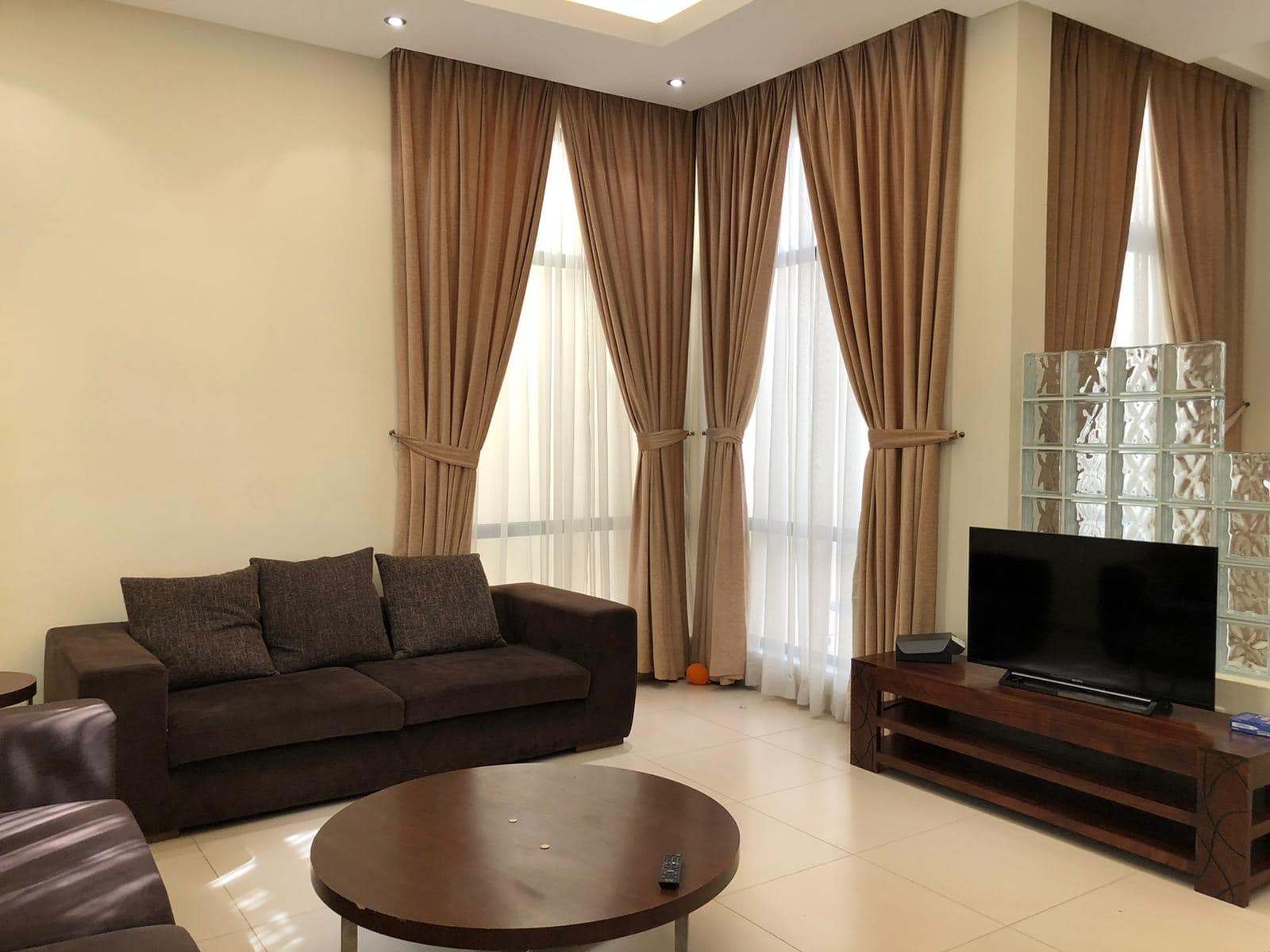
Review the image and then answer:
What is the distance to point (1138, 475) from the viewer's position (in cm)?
376

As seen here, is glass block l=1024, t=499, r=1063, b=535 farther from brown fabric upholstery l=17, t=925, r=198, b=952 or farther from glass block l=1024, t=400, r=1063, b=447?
brown fabric upholstery l=17, t=925, r=198, b=952

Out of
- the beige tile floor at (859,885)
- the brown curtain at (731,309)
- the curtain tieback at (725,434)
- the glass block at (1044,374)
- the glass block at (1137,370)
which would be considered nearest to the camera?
the beige tile floor at (859,885)

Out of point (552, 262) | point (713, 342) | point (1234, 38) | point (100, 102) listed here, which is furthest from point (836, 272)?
point (100, 102)

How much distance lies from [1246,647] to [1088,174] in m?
2.17

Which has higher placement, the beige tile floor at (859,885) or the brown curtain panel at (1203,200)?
the brown curtain panel at (1203,200)

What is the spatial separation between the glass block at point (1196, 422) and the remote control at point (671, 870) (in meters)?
2.39

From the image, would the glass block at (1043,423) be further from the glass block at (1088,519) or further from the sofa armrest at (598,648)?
the sofa armrest at (598,648)

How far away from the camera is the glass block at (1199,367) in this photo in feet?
11.4

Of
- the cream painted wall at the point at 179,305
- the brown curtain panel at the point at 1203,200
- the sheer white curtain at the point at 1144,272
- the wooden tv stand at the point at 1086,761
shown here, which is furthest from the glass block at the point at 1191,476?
the cream painted wall at the point at 179,305

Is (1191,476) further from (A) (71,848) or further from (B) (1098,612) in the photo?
(A) (71,848)

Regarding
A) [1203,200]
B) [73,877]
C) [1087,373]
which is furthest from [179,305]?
[1203,200]

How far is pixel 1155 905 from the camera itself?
2961 millimetres

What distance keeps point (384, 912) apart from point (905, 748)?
8.19 ft

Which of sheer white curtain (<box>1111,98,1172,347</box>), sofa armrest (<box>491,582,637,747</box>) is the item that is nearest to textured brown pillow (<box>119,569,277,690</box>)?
sofa armrest (<box>491,582,637,747</box>)
